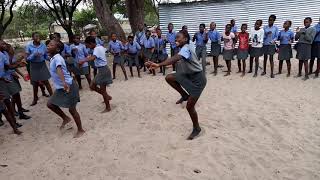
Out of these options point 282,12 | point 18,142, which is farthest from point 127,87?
point 282,12

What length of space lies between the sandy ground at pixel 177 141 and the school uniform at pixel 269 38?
1425mm

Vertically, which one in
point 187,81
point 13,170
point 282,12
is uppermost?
point 282,12

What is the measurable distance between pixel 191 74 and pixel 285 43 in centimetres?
462

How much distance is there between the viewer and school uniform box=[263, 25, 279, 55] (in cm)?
831

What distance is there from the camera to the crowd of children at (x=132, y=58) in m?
4.76

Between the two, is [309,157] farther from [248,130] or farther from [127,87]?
[127,87]

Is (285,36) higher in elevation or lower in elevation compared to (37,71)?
higher

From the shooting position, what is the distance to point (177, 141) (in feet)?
15.9

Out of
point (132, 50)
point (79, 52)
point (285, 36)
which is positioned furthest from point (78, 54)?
point (285, 36)

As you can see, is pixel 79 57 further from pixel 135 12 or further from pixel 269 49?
pixel 135 12

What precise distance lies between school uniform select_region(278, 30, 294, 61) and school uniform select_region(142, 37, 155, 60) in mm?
3726

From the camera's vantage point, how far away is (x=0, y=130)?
6.11 m

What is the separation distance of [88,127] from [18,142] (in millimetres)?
1163

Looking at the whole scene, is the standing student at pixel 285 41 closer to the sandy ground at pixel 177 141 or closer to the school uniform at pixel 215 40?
the sandy ground at pixel 177 141
